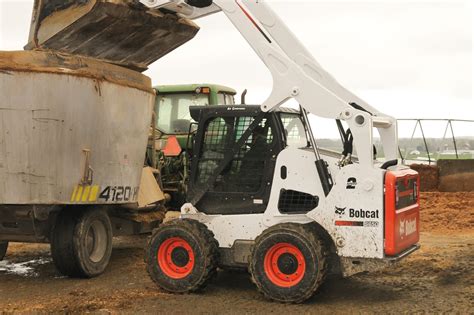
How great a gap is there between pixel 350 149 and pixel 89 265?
3.60m

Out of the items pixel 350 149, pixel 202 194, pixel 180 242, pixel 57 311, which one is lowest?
pixel 57 311

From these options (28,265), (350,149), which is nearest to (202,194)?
(350,149)

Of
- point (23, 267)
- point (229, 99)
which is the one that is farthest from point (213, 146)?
point (229, 99)

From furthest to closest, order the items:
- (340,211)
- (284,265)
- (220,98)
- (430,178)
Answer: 1. (430,178)
2. (220,98)
3. (284,265)
4. (340,211)

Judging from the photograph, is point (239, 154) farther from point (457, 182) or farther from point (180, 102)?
point (457, 182)

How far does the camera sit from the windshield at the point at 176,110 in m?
11.8

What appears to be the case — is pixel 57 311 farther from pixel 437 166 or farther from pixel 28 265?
pixel 437 166

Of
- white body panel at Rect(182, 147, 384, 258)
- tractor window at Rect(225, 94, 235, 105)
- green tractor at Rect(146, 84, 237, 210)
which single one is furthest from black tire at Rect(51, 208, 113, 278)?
tractor window at Rect(225, 94, 235, 105)

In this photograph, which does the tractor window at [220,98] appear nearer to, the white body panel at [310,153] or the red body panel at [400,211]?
the white body panel at [310,153]

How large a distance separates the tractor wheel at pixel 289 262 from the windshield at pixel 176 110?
5229 millimetres

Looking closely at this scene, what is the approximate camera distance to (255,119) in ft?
24.2

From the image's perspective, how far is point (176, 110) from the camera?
1195 centimetres

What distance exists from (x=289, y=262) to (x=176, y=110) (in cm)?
571

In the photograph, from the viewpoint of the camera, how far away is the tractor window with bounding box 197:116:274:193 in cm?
742
